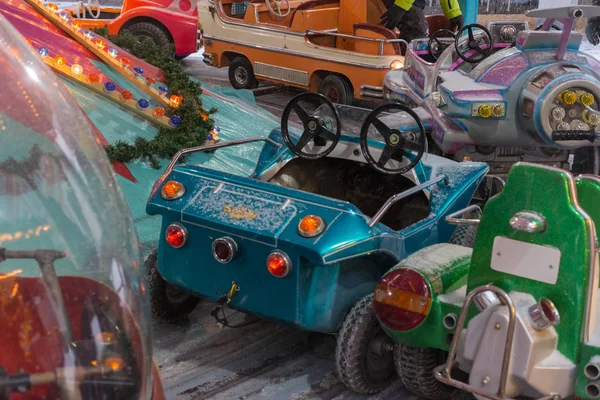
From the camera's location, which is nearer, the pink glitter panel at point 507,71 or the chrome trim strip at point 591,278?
the chrome trim strip at point 591,278

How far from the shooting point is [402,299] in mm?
2779

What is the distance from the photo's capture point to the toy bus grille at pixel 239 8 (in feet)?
29.2

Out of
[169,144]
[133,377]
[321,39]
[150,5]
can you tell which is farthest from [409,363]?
[150,5]

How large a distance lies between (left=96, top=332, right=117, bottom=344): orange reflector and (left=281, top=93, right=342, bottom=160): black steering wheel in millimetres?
2491

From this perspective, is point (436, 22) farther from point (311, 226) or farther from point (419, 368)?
point (419, 368)

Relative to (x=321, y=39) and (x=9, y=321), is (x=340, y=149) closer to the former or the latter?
(x=9, y=321)

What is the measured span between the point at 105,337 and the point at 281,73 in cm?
725

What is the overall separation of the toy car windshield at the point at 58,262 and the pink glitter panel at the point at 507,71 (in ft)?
13.4

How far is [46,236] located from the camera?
1269 millimetres

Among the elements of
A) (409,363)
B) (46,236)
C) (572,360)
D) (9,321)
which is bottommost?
(409,363)

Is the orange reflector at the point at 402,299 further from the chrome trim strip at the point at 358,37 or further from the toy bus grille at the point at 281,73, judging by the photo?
the toy bus grille at the point at 281,73

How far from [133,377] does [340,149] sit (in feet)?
8.55

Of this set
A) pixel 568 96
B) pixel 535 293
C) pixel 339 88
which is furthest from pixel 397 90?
pixel 535 293

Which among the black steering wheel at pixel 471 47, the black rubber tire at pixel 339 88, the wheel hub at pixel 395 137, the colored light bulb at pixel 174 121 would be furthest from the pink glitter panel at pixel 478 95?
the black rubber tire at pixel 339 88
